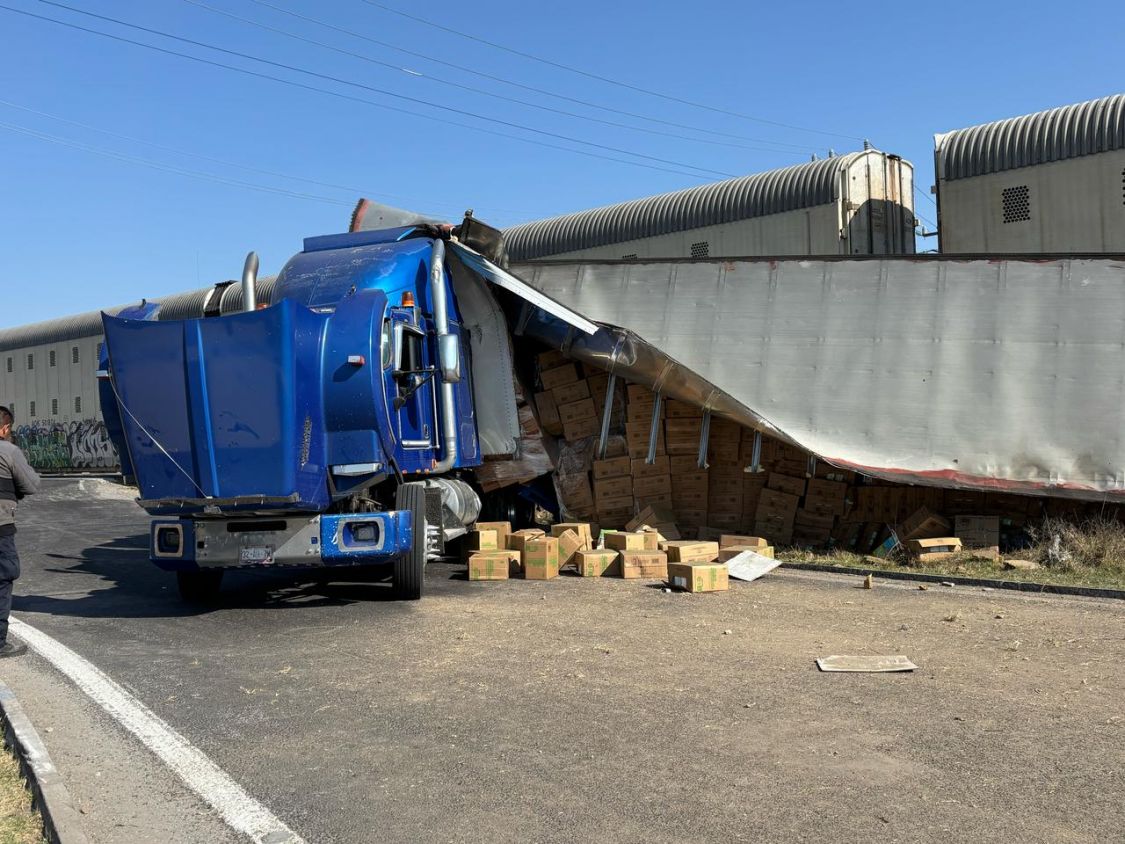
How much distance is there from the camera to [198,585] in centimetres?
977

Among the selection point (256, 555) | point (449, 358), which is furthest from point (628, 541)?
point (256, 555)

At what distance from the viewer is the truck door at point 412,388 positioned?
9.29 metres

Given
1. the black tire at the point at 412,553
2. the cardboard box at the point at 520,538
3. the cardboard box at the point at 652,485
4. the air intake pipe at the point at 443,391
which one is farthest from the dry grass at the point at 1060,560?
the black tire at the point at 412,553

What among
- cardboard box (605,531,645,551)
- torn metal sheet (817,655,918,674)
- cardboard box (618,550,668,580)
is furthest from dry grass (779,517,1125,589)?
torn metal sheet (817,655,918,674)

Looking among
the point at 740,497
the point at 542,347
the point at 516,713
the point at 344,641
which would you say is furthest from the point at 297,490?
the point at 740,497

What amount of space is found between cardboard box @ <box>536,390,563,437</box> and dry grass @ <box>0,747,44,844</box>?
28.6 feet

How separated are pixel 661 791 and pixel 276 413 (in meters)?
4.96

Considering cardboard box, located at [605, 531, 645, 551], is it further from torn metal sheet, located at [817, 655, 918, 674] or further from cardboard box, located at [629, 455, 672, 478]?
torn metal sheet, located at [817, 655, 918, 674]

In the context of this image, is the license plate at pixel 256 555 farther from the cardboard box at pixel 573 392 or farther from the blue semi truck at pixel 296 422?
the cardboard box at pixel 573 392

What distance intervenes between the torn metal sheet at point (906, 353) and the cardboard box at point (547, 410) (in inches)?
39.9

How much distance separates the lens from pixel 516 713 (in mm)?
5668

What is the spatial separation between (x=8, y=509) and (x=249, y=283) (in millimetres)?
2974

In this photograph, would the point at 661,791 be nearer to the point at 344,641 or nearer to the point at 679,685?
the point at 679,685

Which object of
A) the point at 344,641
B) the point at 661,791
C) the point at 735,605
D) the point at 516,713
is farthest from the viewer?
the point at 735,605
